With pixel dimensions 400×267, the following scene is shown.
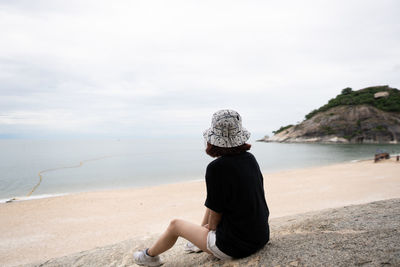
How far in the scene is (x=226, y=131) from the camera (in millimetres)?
2256

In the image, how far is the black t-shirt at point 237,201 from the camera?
6.95 feet

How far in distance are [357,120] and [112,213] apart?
75.5 metres

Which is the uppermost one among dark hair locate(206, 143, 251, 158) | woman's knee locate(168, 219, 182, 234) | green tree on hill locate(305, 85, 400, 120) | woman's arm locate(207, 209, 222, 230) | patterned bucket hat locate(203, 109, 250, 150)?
green tree on hill locate(305, 85, 400, 120)

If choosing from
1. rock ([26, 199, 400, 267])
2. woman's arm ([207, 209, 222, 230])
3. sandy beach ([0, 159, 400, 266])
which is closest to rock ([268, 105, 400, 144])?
sandy beach ([0, 159, 400, 266])

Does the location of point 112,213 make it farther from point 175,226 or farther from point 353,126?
point 353,126

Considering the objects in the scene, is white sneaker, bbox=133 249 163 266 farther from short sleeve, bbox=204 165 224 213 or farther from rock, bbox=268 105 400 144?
rock, bbox=268 105 400 144

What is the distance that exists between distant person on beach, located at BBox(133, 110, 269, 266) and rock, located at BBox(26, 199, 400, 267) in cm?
22

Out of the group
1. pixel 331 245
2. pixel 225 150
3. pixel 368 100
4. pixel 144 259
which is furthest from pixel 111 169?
pixel 368 100

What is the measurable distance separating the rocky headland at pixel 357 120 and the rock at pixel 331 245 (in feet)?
245

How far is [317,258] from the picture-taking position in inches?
85.9

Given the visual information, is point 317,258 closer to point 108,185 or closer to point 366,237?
point 366,237

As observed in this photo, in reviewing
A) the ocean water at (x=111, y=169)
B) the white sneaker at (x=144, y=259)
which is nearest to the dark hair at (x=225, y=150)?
the white sneaker at (x=144, y=259)

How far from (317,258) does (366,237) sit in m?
0.67

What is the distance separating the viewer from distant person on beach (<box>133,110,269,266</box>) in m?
2.13
